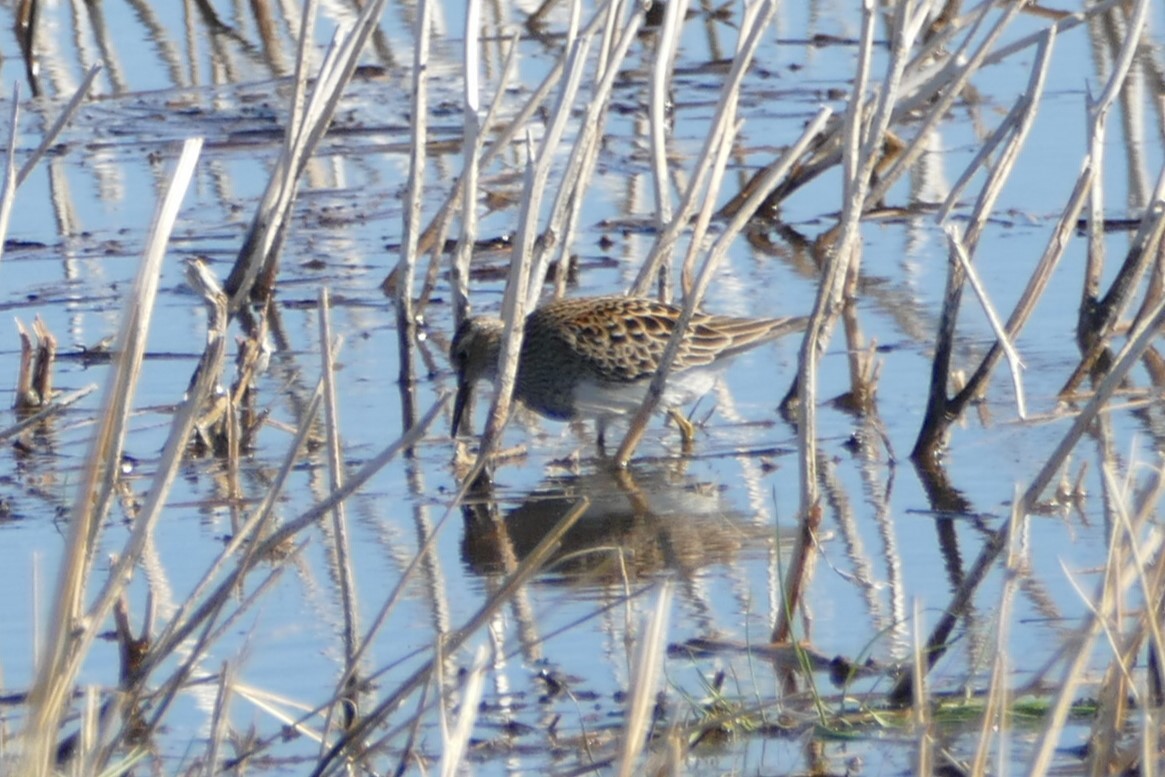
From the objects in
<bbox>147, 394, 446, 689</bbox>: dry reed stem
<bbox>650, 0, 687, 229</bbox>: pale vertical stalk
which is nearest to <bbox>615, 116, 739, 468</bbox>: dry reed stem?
<bbox>650, 0, 687, 229</bbox>: pale vertical stalk

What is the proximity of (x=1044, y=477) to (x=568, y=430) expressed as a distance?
3968mm

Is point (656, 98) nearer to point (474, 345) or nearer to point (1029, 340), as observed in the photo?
point (474, 345)

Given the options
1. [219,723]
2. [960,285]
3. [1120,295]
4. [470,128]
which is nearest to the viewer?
[219,723]

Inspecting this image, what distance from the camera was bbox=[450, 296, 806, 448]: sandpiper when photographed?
793 centimetres

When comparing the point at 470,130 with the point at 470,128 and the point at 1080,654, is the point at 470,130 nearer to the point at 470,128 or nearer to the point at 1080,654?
the point at 470,128

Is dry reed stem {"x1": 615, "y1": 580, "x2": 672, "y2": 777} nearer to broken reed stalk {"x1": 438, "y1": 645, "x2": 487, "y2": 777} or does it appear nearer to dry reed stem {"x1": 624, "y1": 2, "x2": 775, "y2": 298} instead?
broken reed stalk {"x1": 438, "y1": 645, "x2": 487, "y2": 777}

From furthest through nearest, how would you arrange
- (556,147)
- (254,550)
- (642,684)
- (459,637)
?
(556,147)
(254,550)
(459,637)
(642,684)

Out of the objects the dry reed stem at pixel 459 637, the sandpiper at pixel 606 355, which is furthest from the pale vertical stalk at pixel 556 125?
the dry reed stem at pixel 459 637

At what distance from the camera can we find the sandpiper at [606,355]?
7.93m

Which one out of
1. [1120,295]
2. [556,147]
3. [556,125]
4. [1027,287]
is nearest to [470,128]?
[556,147]

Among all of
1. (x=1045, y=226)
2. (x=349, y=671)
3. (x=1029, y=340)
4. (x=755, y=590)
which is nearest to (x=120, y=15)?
(x=1045, y=226)

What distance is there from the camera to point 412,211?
8.18 m

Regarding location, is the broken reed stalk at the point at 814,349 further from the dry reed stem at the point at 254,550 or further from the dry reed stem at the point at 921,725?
the dry reed stem at the point at 254,550

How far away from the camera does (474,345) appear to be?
26.2 feet
